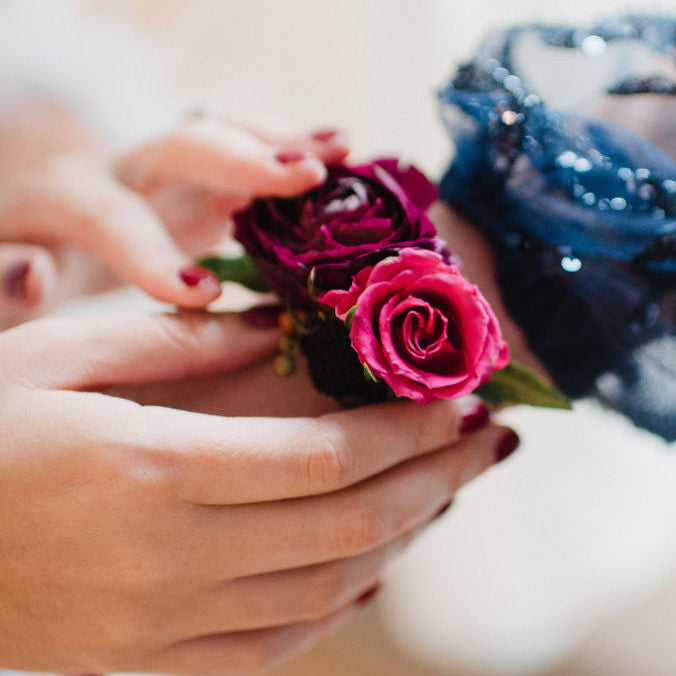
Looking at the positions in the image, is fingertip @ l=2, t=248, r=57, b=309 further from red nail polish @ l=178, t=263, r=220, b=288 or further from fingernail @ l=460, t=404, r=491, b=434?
fingernail @ l=460, t=404, r=491, b=434

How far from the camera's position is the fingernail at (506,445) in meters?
0.57

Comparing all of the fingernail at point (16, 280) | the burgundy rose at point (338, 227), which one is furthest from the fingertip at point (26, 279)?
the burgundy rose at point (338, 227)

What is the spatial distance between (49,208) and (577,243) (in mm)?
553

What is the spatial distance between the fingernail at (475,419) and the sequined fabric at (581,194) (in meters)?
0.11

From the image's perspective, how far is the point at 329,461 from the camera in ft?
1.57

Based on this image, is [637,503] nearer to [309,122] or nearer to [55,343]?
[55,343]

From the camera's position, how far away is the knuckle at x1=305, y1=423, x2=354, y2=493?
48cm

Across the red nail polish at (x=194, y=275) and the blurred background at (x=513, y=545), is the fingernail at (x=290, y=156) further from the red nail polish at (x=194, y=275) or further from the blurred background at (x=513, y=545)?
the blurred background at (x=513, y=545)

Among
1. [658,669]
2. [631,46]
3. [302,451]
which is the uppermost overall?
[631,46]

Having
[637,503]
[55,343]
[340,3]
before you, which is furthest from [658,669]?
[340,3]

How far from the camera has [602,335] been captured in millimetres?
592

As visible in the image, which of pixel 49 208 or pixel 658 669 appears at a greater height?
pixel 49 208

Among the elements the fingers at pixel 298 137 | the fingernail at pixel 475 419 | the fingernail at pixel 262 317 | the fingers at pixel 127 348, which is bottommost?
the fingers at pixel 127 348

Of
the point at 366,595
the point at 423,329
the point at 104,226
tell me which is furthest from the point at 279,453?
the point at 104,226
